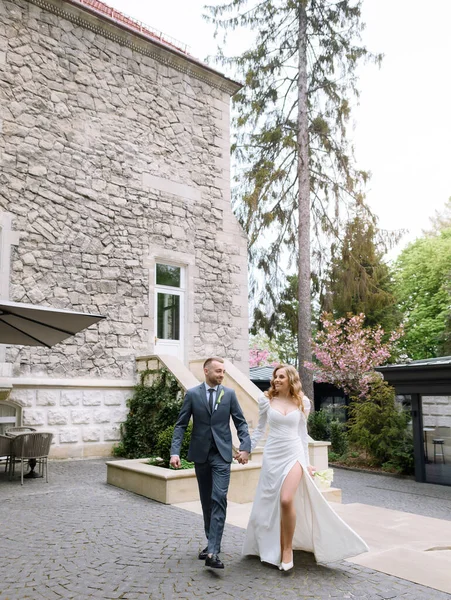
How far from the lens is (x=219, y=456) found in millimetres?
4730

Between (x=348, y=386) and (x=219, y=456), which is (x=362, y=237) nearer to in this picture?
(x=348, y=386)

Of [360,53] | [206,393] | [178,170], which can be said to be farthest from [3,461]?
[360,53]

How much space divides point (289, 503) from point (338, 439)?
11569 millimetres

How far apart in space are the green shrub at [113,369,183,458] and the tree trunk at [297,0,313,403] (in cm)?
700

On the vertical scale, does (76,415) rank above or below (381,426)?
above

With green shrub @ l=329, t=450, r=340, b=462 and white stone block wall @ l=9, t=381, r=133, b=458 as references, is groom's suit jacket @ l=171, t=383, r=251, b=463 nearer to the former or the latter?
white stone block wall @ l=9, t=381, r=133, b=458

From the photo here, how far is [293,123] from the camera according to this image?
1966cm

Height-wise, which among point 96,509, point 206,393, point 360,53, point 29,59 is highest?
point 360,53

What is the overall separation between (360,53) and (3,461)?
16.9m

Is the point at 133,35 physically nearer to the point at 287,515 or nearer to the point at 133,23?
the point at 133,23

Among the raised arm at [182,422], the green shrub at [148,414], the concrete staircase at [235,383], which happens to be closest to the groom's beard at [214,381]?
the raised arm at [182,422]

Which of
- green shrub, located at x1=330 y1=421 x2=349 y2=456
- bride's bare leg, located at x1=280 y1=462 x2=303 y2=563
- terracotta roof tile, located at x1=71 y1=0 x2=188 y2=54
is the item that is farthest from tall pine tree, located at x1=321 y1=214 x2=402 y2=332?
bride's bare leg, located at x1=280 y1=462 x2=303 y2=563

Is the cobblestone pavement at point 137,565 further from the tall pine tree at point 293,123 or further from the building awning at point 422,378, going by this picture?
the tall pine tree at point 293,123

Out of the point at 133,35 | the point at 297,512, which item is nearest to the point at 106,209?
the point at 133,35
